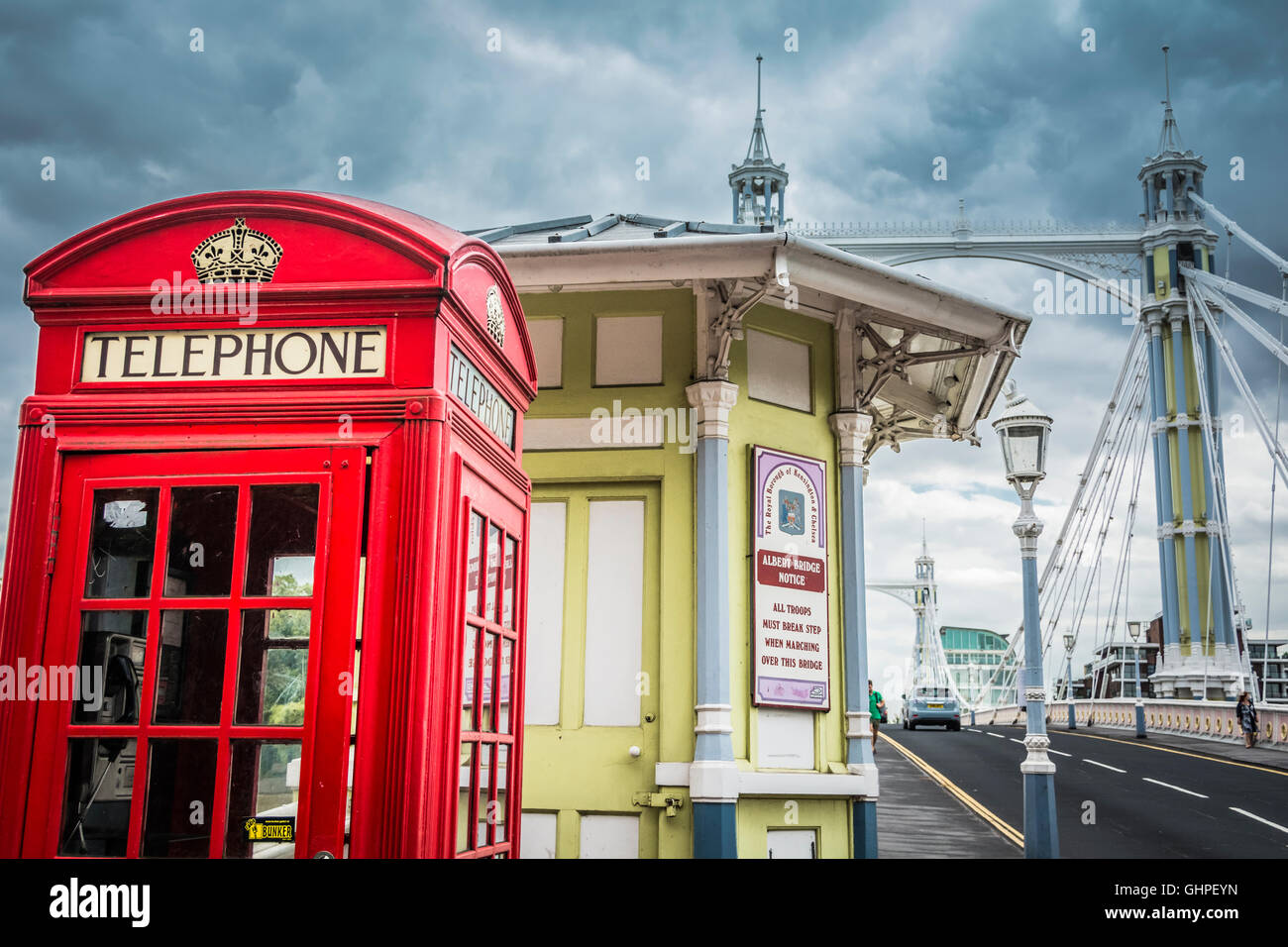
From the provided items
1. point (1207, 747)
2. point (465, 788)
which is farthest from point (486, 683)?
point (1207, 747)

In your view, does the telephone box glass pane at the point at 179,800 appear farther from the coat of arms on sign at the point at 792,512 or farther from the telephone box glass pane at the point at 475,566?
the coat of arms on sign at the point at 792,512

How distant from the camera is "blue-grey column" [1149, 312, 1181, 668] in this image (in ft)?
143

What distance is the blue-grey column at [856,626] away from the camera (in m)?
8.66

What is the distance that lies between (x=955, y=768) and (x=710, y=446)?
56.4 feet

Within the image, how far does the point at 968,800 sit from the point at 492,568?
15.4m

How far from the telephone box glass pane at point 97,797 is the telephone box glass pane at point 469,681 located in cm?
106

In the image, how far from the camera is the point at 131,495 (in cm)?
359

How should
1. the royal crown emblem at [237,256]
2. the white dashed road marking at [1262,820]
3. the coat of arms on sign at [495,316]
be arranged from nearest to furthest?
the royal crown emblem at [237,256] → the coat of arms on sign at [495,316] → the white dashed road marking at [1262,820]

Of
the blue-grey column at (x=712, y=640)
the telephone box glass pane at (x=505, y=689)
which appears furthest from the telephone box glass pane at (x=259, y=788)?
the blue-grey column at (x=712, y=640)

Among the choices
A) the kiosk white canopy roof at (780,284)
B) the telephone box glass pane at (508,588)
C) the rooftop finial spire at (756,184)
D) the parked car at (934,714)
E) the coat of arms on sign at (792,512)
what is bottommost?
the parked car at (934,714)

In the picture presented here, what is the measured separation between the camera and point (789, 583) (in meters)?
8.79

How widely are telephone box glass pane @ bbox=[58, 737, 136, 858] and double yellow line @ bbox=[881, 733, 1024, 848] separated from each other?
38.0 ft

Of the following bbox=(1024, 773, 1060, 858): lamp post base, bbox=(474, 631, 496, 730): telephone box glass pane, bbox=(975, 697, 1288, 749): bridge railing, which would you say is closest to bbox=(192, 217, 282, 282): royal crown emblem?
bbox=(474, 631, 496, 730): telephone box glass pane

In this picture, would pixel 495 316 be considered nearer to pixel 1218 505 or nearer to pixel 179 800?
pixel 179 800
